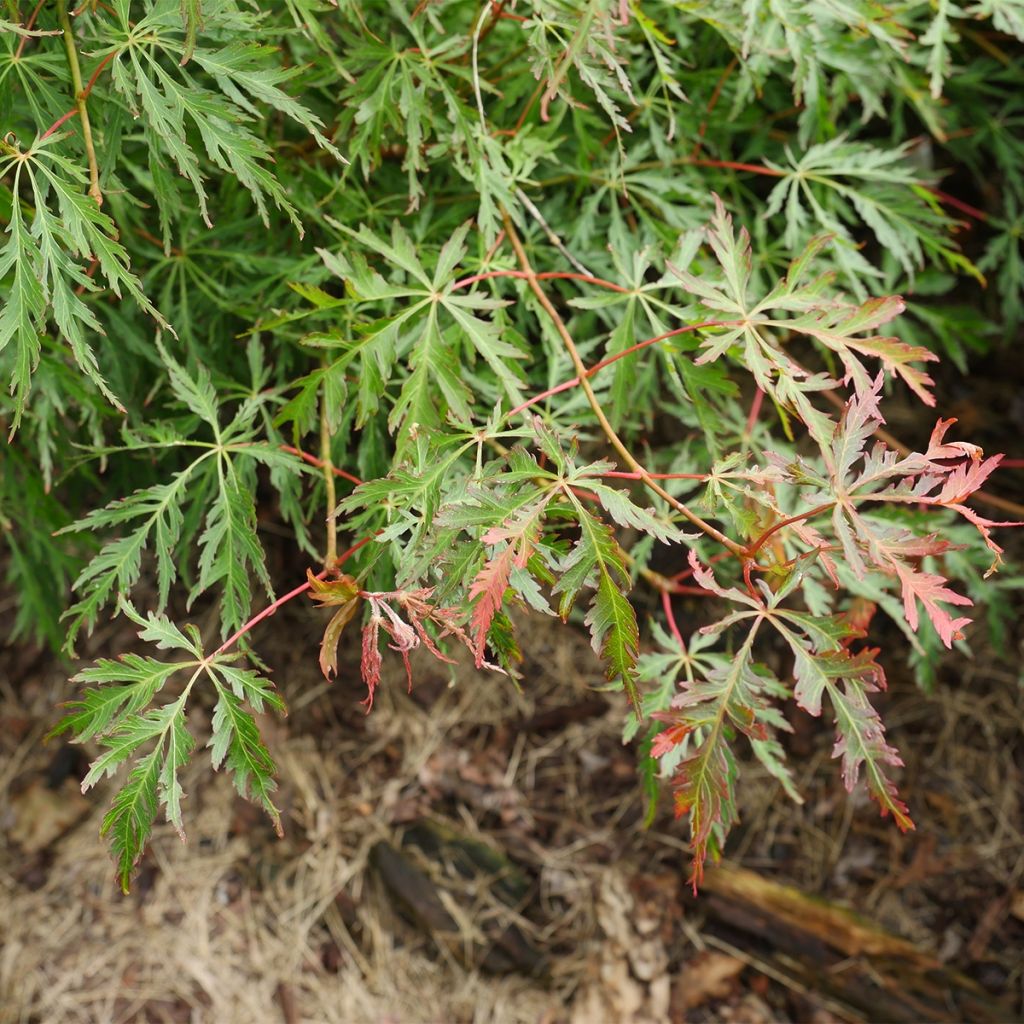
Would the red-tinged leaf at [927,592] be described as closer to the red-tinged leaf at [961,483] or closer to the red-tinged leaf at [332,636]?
the red-tinged leaf at [961,483]

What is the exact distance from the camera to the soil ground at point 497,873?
88.7 inches

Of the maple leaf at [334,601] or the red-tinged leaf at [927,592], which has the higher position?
the red-tinged leaf at [927,592]

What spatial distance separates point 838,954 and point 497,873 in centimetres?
79

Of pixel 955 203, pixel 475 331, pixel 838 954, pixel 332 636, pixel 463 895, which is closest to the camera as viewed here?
pixel 332 636

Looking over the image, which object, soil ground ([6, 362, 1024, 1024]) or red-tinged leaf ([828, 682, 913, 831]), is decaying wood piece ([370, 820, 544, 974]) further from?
red-tinged leaf ([828, 682, 913, 831])

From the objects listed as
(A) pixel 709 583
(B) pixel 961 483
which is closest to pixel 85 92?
(A) pixel 709 583

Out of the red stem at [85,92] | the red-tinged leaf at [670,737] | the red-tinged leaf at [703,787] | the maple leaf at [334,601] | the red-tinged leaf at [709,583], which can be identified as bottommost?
the red-tinged leaf at [703,787]

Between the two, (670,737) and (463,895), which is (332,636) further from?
(463,895)

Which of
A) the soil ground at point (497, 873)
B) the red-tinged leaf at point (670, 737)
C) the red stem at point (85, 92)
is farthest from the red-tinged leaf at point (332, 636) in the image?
the soil ground at point (497, 873)

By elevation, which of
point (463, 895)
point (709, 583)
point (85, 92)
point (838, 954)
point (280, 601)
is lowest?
point (463, 895)

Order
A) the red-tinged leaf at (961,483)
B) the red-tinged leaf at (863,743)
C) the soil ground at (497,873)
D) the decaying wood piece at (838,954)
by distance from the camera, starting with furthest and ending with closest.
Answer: the soil ground at (497,873)
the decaying wood piece at (838,954)
the red-tinged leaf at (863,743)
the red-tinged leaf at (961,483)

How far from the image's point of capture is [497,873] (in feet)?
7.68

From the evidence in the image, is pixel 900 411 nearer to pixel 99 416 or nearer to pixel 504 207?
pixel 504 207

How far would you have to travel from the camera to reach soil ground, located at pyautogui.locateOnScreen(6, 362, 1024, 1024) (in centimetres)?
225
